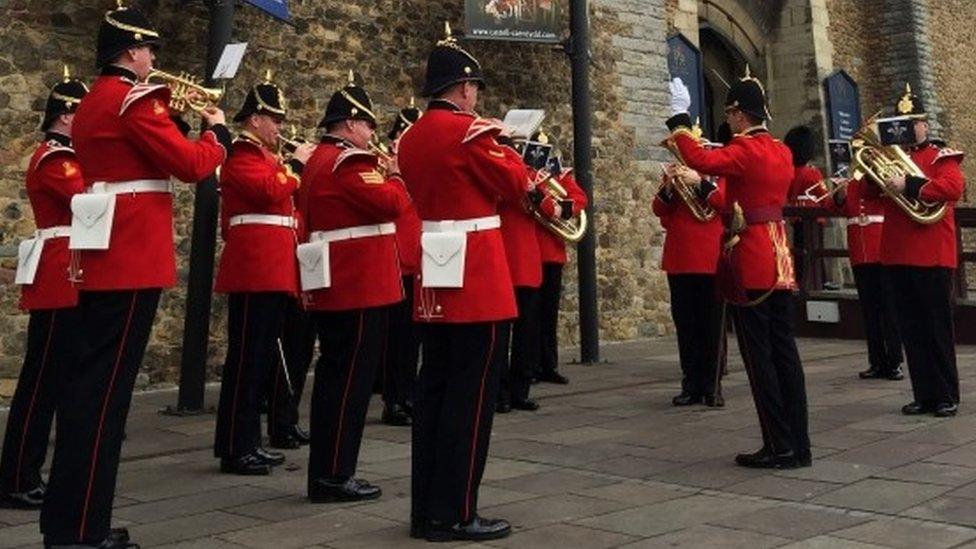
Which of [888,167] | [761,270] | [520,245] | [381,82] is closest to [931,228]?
[888,167]

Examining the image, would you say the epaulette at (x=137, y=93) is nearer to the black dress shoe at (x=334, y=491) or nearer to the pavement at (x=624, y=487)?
the pavement at (x=624, y=487)

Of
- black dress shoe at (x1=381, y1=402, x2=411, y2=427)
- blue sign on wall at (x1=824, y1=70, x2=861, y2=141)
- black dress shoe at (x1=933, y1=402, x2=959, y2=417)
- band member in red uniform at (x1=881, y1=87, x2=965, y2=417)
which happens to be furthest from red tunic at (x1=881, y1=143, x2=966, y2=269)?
blue sign on wall at (x1=824, y1=70, x2=861, y2=141)

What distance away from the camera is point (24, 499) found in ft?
15.1

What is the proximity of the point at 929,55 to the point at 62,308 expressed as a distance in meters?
18.9

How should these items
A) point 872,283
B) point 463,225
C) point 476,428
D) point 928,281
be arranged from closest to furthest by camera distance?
point 476,428 < point 463,225 < point 928,281 < point 872,283

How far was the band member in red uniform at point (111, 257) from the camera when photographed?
143 inches

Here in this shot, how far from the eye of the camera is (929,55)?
1984 centimetres

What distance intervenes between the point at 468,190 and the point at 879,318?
17.9ft

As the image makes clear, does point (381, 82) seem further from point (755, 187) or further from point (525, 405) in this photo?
point (755, 187)

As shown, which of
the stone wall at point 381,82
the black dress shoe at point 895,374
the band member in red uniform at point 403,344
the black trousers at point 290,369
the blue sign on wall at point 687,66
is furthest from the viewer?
the blue sign on wall at point 687,66

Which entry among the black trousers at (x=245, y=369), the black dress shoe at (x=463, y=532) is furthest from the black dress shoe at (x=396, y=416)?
the black dress shoe at (x=463, y=532)

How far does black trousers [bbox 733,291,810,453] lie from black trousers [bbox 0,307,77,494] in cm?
327

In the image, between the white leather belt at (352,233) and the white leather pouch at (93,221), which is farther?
the white leather belt at (352,233)

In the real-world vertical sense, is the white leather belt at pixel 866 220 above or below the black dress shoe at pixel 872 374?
above
